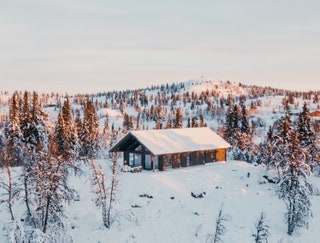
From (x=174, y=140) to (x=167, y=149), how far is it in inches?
157

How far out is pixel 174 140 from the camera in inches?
2200

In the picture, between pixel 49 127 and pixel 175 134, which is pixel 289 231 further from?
pixel 49 127

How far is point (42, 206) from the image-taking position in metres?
31.2

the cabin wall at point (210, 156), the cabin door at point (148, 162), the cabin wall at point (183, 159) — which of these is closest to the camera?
the cabin door at point (148, 162)

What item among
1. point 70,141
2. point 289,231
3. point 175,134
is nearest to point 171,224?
point 289,231

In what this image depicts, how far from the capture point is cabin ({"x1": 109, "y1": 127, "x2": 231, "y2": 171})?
52.0m

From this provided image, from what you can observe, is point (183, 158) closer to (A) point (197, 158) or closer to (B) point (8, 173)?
(A) point (197, 158)

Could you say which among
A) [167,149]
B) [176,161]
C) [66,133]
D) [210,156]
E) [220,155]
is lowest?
[220,155]

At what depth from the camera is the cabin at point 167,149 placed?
2048 inches

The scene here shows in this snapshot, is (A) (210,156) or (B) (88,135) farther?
(B) (88,135)

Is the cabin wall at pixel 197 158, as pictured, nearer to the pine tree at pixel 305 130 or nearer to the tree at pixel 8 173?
the pine tree at pixel 305 130

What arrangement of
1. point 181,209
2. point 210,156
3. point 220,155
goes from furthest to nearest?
point 220,155, point 210,156, point 181,209

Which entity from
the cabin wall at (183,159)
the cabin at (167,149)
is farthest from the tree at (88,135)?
the cabin wall at (183,159)

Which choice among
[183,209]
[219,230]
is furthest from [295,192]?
[219,230]
